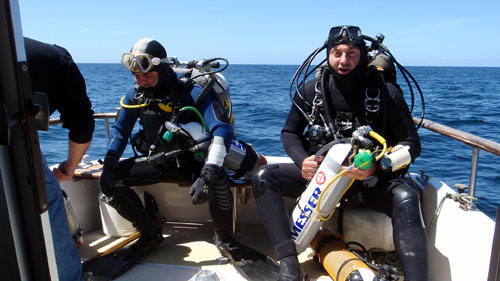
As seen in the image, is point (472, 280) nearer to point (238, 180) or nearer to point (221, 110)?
point (238, 180)

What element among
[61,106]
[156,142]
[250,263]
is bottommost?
[250,263]

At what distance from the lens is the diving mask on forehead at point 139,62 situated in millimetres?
2574

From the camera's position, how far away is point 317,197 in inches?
89.6

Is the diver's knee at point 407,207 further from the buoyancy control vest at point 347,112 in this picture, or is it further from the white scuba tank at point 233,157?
the white scuba tank at point 233,157

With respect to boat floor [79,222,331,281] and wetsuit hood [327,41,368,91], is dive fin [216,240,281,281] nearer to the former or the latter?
boat floor [79,222,331,281]

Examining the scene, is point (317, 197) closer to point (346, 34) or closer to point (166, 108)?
point (346, 34)

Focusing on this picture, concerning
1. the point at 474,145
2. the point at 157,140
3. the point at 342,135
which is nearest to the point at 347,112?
the point at 342,135

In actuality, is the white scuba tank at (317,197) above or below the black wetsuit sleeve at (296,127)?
below

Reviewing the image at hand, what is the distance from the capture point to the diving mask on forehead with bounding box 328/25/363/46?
244cm

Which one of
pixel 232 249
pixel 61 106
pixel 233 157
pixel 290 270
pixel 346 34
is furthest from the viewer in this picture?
pixel 233 157

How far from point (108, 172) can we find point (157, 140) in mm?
416

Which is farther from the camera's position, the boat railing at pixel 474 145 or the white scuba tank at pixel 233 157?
the white scuba tank at pixel 233 157

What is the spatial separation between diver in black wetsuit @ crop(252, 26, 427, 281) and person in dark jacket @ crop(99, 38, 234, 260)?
334mm

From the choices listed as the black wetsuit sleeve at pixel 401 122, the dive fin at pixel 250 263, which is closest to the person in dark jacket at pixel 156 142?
the dive fin at pixel 250 263
